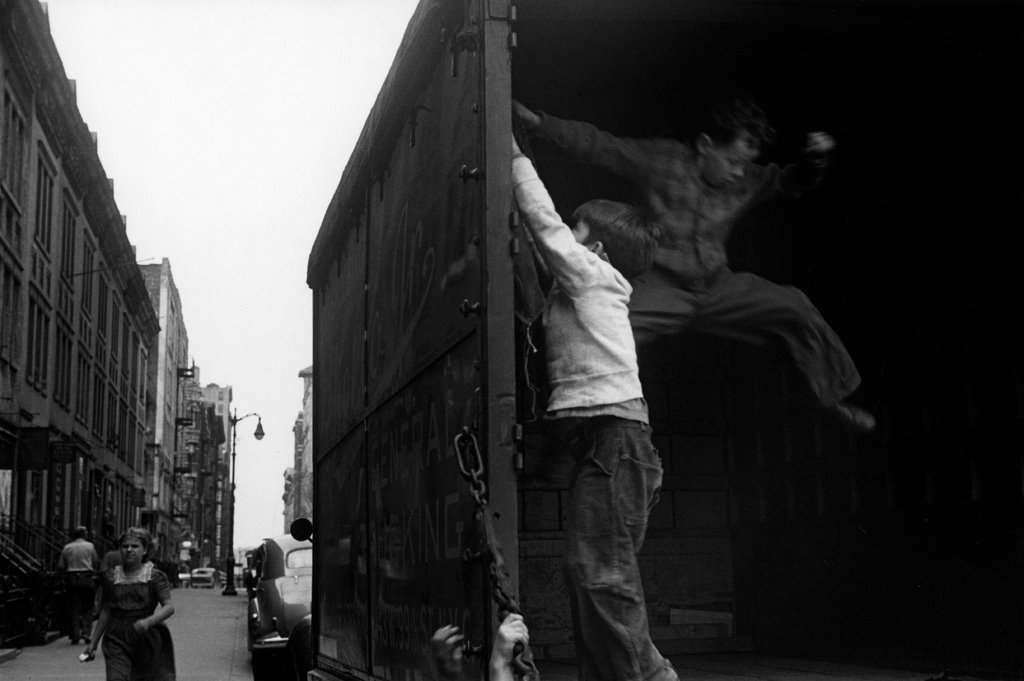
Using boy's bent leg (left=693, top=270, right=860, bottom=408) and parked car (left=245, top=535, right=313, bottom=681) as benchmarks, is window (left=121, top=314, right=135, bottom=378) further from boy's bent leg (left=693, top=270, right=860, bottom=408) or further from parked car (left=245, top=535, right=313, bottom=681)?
boy's bent leg (left=693, top=270, right=860, bottom=408)

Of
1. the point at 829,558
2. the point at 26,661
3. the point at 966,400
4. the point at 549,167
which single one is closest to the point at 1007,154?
the point at 966,400

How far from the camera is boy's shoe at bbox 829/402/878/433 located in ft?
20.1

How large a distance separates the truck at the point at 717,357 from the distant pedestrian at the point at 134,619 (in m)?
2.47

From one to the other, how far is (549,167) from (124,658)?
5077mm

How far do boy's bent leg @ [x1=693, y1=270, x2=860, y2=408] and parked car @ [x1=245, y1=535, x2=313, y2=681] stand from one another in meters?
8.01

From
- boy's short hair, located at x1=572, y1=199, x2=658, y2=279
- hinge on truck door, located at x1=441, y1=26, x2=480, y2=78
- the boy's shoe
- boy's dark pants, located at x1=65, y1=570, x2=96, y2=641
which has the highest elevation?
hinge on truck door, located at x1=441, y1=26, x2=480, y2=78

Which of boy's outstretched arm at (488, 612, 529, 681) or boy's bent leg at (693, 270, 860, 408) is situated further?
boy's bent leg at (693, 270, 860, 408)

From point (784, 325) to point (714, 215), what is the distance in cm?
67

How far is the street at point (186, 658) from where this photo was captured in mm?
16344

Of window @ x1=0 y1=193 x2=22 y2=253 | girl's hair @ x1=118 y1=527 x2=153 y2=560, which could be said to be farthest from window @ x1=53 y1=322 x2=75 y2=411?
girl's hair @ x1=118 y1=527 x2=153 y2=560

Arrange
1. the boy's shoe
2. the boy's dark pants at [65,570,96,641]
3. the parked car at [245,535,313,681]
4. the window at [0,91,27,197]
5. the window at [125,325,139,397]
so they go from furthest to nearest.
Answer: the window at [125,325,139,397], the window at [0,91,27,197], the boy's dark pants at [65,570,96,641], the parked car at [245,535,313,681], the boy's shoe

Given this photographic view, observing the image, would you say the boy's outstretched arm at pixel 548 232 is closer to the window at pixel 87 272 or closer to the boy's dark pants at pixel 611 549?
the boy's dark pants at pixel 611 549

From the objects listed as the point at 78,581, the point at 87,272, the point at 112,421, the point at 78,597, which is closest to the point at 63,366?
the point at 87,272

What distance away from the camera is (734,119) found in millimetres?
6574
